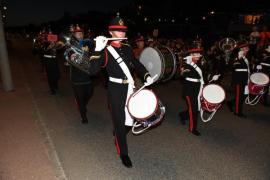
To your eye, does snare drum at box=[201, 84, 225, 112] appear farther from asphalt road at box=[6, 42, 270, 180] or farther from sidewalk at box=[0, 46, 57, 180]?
sidewalk at box=[0, 46, 57, 180]

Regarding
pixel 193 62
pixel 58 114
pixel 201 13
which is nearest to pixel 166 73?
pixel 193 62

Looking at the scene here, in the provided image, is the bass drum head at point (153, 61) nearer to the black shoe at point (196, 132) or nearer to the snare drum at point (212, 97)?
the snare drum at point (212, 97)

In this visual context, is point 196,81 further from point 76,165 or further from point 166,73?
point 76,165

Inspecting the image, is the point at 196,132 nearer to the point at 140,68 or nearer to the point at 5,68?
the point at 140,68

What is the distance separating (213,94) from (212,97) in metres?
0.10

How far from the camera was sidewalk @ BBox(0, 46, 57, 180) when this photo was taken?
434 cm

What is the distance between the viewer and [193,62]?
5.66 meters

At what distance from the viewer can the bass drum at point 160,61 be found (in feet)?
17.4

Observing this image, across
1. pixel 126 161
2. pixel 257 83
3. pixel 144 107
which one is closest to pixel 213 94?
pixel 257 83

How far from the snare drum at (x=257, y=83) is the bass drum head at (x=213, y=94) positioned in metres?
1.40

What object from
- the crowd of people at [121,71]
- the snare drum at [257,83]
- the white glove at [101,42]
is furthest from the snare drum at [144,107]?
the snare drum at [257,83]

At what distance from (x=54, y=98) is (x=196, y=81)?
15.4 ft

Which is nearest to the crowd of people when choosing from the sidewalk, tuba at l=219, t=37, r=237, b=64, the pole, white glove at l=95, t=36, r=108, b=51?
white glove at l=95, t=36, r=108, b=51

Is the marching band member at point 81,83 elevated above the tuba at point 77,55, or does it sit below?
below
